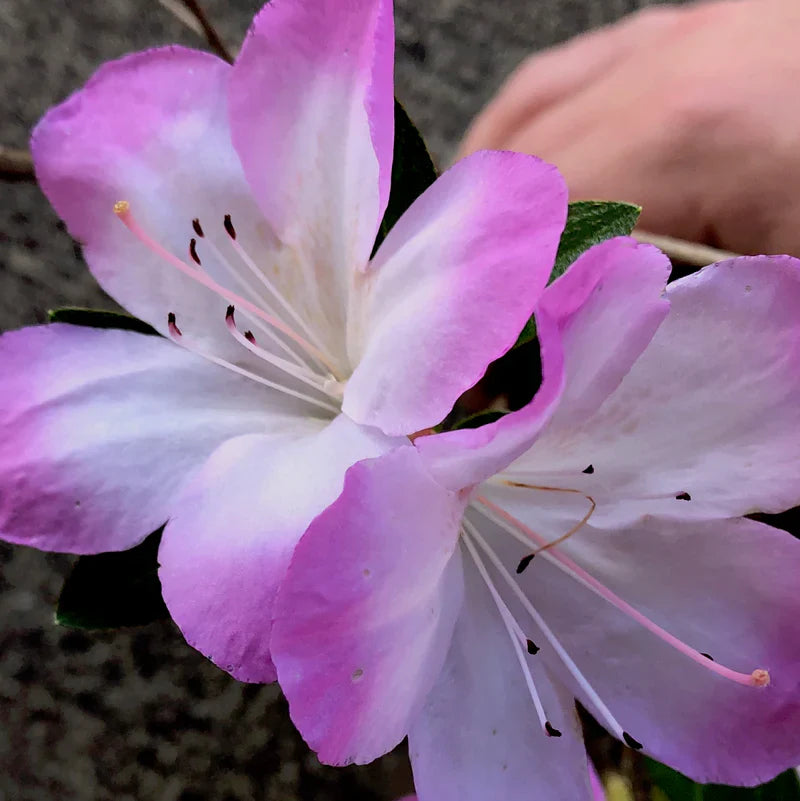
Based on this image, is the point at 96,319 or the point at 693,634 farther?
the point at 96,319

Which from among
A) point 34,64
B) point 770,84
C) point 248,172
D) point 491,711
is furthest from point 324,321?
point 34,64

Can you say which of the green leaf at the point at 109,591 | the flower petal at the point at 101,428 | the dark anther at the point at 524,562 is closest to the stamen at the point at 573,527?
the dark anther at the point at 524,562

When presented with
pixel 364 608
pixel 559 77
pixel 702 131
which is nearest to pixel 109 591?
pixel 364 608

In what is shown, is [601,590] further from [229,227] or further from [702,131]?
[702,131]

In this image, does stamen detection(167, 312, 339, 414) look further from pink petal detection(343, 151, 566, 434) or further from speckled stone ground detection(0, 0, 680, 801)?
→ speckled stone ground detection(0, 0, 680, 801)

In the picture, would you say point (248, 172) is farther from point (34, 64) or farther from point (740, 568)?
point (34, 64)

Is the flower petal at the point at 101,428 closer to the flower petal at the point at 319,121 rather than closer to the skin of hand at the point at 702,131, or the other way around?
the flower petal at the point at 319,121

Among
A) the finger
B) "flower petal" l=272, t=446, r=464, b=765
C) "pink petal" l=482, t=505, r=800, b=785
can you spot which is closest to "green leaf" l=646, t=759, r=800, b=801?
"pink petal" l=482, t=505, r=800, b=785
